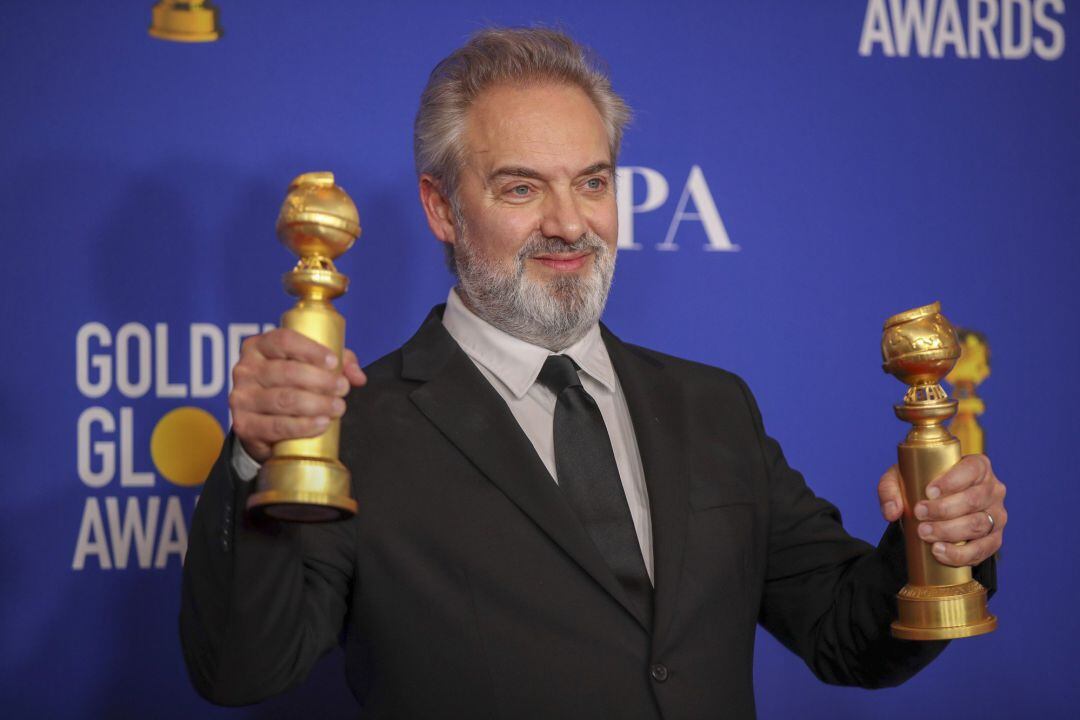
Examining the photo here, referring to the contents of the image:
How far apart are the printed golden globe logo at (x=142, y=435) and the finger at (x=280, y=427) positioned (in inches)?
45.7

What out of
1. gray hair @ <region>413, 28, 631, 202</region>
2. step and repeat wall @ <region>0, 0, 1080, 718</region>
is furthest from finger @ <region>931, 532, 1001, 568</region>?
step and repeat wall @ <region>0, 0, 1080, 718</region>

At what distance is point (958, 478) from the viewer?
1.37 meters

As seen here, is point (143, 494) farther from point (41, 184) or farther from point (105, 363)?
point (41, 184)

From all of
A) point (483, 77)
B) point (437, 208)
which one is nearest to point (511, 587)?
point (437, 208)

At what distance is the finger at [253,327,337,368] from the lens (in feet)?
3.72

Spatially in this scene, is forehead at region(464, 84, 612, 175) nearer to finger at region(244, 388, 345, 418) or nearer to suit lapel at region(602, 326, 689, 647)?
suit lapel at region(602, 326, 689, 647)

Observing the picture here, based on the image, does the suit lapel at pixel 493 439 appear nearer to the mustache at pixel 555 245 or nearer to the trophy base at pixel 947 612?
the mustache at pixel 555 245

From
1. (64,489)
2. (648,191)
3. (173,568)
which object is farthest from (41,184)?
(648,191)

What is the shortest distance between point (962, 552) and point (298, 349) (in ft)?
2.64

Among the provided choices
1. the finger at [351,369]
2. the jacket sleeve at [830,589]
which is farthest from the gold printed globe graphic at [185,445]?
the finger at [351,369]

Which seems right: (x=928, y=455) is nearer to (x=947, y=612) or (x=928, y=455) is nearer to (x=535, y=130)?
(x=947, y=612)

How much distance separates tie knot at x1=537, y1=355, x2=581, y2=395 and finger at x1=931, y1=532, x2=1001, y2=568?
0.59 m

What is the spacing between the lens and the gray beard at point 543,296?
1.80 metres

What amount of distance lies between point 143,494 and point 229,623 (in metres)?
1.05
